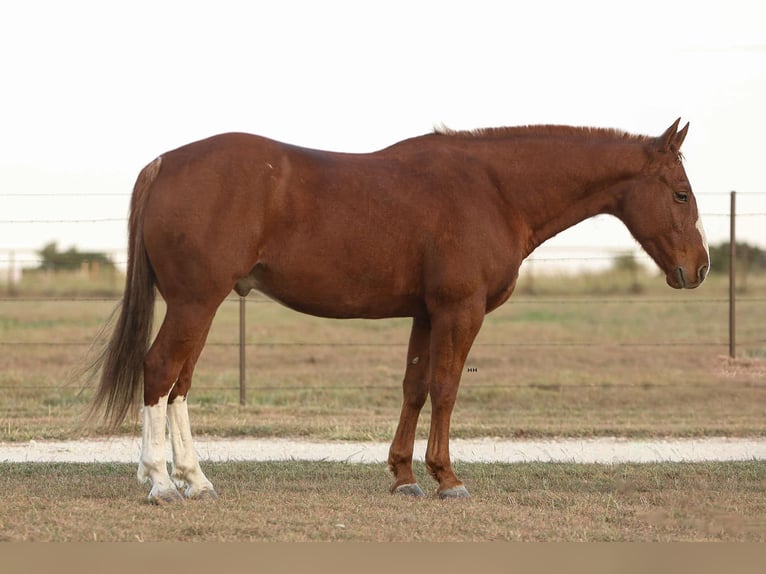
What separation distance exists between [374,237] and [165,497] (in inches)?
81.9

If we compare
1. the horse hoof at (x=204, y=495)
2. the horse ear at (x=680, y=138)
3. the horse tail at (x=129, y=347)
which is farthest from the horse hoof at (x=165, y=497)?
the horse ear at (x=680, y=138)

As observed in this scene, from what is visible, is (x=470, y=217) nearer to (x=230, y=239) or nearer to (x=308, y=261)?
(x=308, y=261)

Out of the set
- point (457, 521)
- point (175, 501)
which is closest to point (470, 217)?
point (457, 521)

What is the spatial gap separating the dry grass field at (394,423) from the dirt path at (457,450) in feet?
0.99

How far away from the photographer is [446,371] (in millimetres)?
6570

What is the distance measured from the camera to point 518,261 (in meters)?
6.75

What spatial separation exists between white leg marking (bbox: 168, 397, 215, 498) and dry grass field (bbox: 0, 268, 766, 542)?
269 mm

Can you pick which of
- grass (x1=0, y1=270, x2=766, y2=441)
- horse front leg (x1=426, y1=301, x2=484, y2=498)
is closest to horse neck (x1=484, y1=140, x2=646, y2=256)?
horse front leg (x1=426, y1=301, x2=484, y2=498)

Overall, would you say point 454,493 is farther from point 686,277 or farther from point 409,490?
point 686,277

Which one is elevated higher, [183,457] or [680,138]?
[680,138]

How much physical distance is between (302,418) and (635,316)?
53.1 ft

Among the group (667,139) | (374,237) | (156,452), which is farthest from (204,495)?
(667,139)

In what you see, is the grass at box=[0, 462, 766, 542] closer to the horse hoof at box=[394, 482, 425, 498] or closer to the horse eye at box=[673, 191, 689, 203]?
the horse hoof at box=[394, 482, 425, 498]

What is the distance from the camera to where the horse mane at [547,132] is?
278 inches
